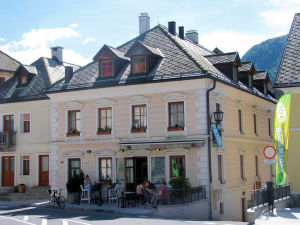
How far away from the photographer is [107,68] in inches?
1106

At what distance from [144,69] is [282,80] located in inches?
306

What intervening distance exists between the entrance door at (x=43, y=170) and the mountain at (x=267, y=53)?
8548cm

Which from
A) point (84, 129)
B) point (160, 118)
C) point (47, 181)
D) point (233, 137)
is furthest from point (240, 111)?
point (47, 181)

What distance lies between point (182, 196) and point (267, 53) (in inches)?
3911

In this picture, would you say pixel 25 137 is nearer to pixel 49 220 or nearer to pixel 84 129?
pixel 84 129

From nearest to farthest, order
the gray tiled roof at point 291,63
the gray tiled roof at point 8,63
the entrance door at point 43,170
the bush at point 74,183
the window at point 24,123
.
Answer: the gray tiled roof at point 291,63 → the bush at point 74,183 → the entrance door at point 43,170 → the window at point 24,123 → the gray tiled roof at point 8,63

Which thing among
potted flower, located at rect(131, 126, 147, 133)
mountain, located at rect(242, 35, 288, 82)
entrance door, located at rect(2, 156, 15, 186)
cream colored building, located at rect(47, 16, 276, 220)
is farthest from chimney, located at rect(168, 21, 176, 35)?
mountain, located at rect(242, 35, 288, 82)

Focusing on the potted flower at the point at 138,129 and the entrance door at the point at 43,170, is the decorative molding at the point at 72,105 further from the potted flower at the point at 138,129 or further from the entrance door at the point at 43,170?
the entrance door at the point at 43,170

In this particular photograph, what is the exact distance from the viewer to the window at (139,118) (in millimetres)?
26156

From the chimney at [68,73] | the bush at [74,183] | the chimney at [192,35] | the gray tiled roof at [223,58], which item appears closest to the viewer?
the bush at [74,183]

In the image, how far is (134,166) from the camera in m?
26.3

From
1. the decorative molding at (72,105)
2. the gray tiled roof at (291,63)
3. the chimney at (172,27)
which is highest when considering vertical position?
the chimney at (172,27)

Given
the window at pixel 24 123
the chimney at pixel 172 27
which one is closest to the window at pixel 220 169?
the chimney at pixel 172 27

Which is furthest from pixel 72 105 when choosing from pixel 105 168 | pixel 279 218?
pixel 279 218
